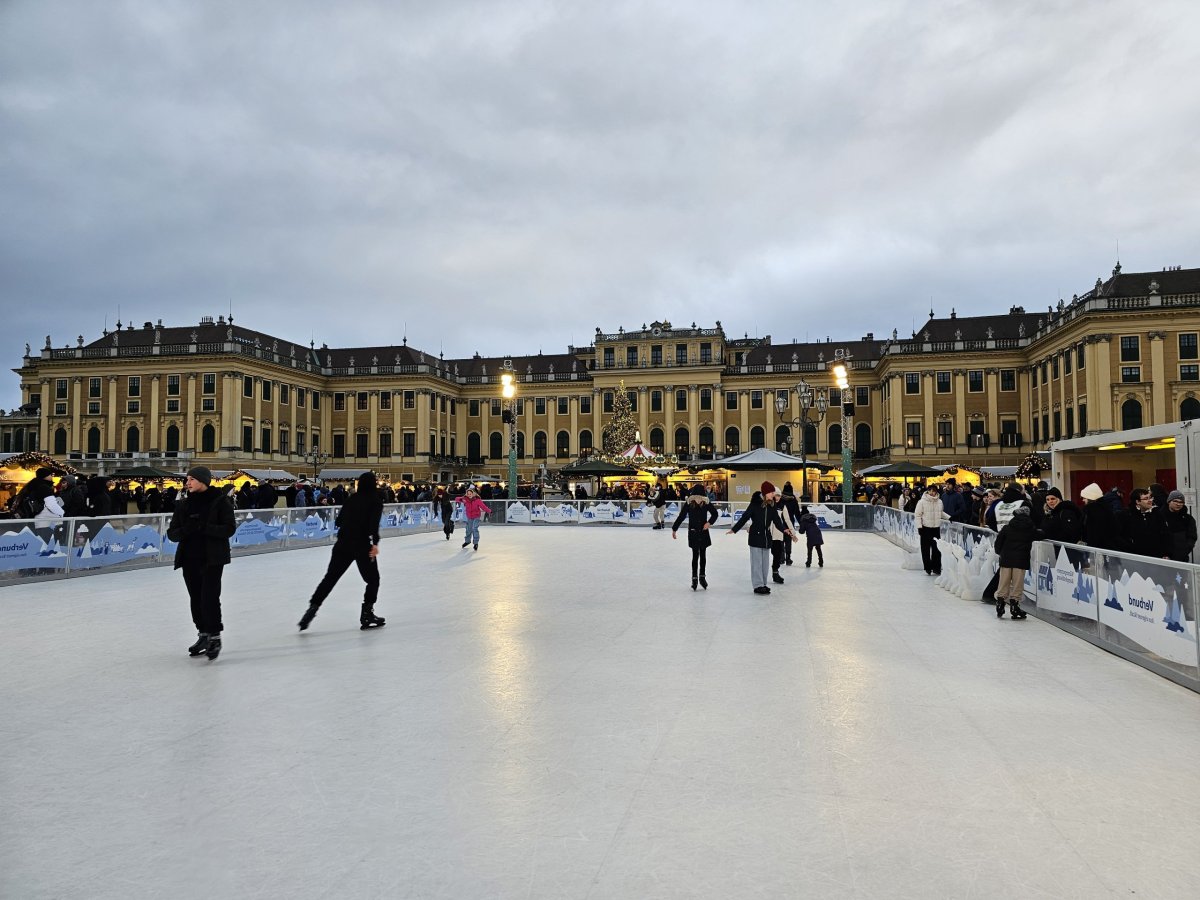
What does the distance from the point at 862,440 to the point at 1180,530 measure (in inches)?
2511

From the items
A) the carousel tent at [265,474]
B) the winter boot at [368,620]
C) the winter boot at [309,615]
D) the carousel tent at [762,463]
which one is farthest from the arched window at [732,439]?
the winter boot at [309,615]

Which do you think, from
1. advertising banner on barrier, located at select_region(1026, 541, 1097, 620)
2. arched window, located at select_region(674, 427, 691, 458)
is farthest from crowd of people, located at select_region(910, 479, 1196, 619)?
arched window, located at select_region(674, 427, 691, 458)

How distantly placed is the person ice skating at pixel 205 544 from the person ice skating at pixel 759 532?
6535 mm

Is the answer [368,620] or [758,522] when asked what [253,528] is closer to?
[368,620]

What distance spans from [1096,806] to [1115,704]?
87.5 inches

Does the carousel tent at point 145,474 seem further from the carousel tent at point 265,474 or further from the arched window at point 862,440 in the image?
the arched window at point 862,440

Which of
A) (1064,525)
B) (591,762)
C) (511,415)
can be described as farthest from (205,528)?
(511,415)

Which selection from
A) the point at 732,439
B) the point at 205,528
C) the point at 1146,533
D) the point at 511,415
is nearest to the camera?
the point at 205,528

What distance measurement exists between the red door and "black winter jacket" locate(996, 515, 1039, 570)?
732cm

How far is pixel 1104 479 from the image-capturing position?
15.8 m

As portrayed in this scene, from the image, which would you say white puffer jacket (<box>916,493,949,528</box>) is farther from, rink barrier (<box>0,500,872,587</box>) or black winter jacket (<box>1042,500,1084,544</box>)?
rink barrier (<box>0,500,872,587</box>)

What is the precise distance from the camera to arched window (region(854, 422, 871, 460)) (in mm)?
68938

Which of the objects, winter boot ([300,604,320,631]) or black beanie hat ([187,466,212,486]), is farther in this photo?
winter boot ([300,604,320,631])

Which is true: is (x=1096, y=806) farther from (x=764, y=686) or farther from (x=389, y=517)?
(x=389, y=517)
